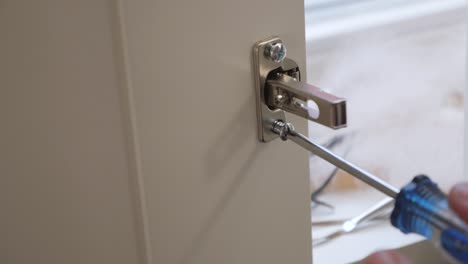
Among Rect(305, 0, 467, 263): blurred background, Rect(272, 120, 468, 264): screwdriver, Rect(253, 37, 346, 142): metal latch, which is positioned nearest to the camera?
Rect(272, 120, 468, 264): screwdriver

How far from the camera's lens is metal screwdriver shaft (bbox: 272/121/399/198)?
54cm

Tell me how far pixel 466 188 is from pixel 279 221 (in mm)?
222

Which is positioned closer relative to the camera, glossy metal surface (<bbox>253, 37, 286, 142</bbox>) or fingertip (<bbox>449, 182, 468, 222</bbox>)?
fingertip (<bbox>449, 182, 468, 222</bbox>)

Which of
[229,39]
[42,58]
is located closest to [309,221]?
[229,39]

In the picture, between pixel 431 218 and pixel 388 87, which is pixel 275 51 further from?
pixel 388 87

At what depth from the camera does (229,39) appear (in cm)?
56

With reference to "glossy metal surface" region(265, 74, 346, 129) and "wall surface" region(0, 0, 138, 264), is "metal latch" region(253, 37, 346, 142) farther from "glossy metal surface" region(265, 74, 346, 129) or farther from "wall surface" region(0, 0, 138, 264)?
"wall surface" region(0, 0, 138, 264)

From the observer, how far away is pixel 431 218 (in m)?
0.47

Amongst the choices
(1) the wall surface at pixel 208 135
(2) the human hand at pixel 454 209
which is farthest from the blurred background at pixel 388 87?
(2) the human hand at pixel 454 209

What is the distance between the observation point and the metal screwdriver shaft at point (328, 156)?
1.77ft

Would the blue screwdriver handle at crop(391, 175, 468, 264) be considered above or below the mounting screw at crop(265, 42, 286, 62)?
below

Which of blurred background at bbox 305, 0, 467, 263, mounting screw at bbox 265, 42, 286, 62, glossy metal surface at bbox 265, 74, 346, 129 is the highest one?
mounting screw at bbox 265, 42, 286, 62

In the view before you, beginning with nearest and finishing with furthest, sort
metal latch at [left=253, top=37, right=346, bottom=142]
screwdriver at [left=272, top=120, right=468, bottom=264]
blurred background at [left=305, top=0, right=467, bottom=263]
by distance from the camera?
screwdriver at [left=272, top=120, right=468, bottom=264] < metal latch at [left=253, top=37, right=346, bottom=142] < blurred background at [left=305, top=0, right=467, bottom=263]

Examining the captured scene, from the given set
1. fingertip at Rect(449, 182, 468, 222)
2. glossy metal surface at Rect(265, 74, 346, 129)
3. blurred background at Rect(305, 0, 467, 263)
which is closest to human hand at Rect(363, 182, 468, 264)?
fingertip at Rect(449, 182, 468, 222)
